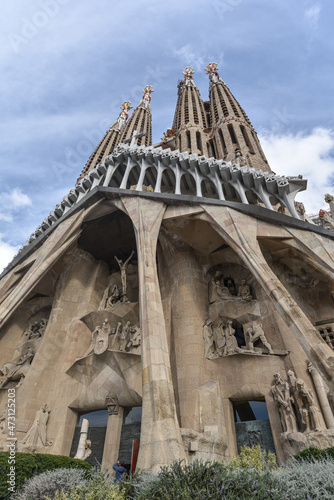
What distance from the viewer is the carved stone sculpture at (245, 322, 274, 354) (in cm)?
905

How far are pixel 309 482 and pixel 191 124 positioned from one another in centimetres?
2872

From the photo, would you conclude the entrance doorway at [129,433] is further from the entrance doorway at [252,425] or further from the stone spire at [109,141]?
the stone spire at [109,141]

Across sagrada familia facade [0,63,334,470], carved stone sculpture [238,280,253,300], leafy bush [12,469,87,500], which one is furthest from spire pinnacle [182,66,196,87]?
leafy bush [12,469,87,500]

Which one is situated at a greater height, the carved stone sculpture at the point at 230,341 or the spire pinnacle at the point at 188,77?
the spire pinnacle at the point at 188,77

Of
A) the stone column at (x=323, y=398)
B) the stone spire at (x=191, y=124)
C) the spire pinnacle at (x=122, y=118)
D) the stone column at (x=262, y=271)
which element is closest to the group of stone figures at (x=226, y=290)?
the stone column at (x=262, y=271)

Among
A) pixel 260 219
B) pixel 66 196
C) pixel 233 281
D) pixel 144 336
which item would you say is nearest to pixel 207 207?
pixel 260 219

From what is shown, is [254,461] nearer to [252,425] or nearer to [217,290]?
[252,425]

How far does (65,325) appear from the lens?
40.3 ft

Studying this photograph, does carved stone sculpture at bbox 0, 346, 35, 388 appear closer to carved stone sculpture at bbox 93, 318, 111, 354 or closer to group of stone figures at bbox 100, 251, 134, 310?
carved stone sculpture at bbox 93, 318, 111, 354

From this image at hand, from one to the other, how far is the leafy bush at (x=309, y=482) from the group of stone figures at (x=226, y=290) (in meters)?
7.10

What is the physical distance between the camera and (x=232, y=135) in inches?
953

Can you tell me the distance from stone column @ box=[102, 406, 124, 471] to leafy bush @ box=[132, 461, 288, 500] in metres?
6.19

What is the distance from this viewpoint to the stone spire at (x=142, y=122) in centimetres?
3402

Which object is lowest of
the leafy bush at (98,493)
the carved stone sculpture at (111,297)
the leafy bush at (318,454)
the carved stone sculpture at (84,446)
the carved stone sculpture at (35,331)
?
the leafy bush at (98,493)
